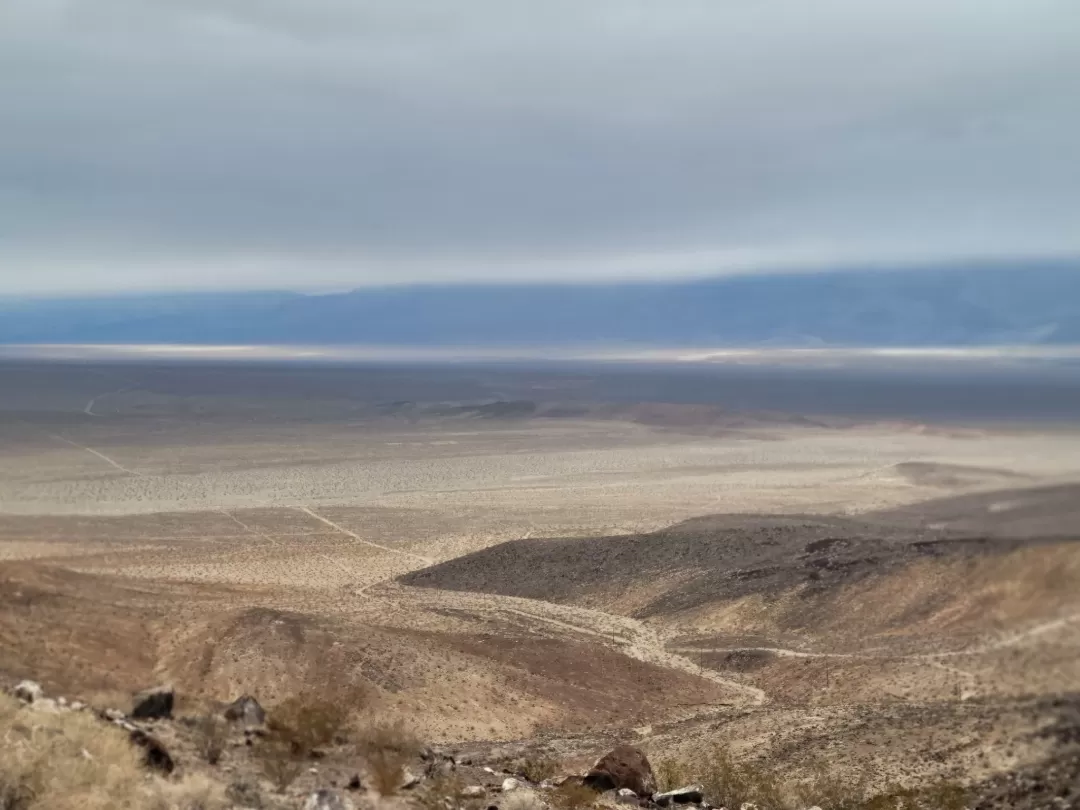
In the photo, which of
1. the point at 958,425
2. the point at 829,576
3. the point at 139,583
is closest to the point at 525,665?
the point at 829,576

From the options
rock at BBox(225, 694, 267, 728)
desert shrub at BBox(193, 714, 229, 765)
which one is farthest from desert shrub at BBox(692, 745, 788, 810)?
desert shrub at BBox(193, 714, 229, 765)

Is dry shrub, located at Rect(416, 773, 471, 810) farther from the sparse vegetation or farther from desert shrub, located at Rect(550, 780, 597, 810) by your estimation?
the sparse vegetation

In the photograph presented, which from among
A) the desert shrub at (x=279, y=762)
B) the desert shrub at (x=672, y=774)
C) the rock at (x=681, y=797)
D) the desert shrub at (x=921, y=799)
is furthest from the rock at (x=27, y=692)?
the desert shrub at (x=921, y=799)

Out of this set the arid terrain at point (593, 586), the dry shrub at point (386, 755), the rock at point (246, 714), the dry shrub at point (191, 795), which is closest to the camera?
the dry shrub at point (191, 795)

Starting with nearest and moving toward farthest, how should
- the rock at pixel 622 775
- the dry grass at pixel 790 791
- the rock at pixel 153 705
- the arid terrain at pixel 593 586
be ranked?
1. the dry grass at pixel 790 791
2. the rock at pixel 622 775
3. the rock at pixel 153 705
4. the arid terrain at pixel 593 586

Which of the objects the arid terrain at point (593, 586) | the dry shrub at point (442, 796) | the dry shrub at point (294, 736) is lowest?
the arid terrain at point (593, 586)

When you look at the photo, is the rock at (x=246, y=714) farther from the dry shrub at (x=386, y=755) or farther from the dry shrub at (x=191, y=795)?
the dry shrub at (x=191, y=795)

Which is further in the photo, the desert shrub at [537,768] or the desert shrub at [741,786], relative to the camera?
the desert shrub at [537,768]
